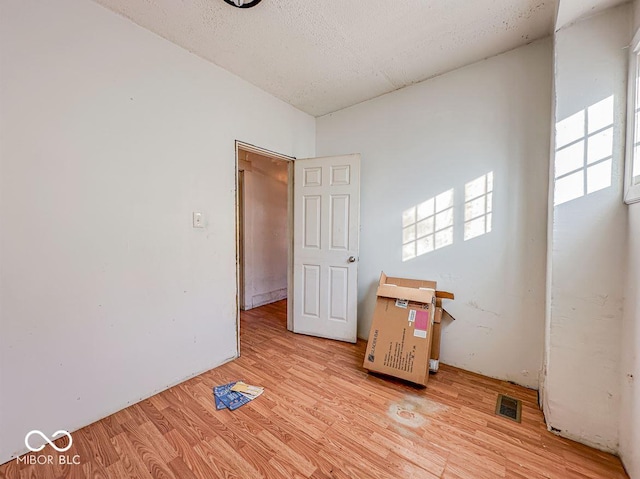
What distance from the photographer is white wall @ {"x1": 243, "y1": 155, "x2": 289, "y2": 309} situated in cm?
383

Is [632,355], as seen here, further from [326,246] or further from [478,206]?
[326,246]

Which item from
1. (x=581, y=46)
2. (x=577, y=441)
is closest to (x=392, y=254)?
(x=577, y=441)

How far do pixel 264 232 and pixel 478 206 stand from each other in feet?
9.47

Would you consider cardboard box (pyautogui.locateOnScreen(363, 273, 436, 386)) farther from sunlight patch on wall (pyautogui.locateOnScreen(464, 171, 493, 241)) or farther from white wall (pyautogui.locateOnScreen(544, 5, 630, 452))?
white wall (pyautogui.locateOnScreen(544, 5, 630, 452))

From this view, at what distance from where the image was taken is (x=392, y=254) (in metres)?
2.62

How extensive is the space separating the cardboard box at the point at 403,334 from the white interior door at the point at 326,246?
0.52 m

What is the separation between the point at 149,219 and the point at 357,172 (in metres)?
1.83

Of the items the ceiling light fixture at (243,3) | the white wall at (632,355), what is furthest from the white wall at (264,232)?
the white wall at (632,355)

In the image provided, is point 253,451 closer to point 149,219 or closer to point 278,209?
point 149,219

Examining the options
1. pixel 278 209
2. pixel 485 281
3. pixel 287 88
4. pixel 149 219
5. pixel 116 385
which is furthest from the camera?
→ pixel 278 209

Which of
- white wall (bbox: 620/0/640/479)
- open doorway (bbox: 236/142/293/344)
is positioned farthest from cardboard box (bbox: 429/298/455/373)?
open doorway (bbox: 236/142/293/344)

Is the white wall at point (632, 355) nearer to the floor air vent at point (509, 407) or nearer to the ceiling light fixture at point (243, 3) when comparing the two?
the floor air vent at point (509, 407)

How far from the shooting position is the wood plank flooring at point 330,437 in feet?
4.29

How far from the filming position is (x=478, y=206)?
2164 mm
